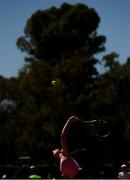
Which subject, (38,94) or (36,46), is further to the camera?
(36,46)

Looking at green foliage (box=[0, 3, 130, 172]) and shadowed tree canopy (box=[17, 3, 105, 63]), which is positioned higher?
shadowed tree canopy (box=[17, 3, 105, 63])

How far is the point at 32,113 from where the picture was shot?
5062 cm

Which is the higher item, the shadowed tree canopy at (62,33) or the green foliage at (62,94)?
the shadowed tree canopy at (62,33)

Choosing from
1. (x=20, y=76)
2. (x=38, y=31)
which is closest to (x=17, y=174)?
(x=20, y=76)

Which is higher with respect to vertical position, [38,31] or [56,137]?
[38,31]

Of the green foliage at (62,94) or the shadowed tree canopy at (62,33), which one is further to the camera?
the shadowed tree canopy at (62,33)

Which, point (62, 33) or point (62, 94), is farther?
point (62, 33)

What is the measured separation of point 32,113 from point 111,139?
653cm

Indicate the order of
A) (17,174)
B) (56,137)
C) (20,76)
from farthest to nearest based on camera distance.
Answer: (20,76), (56,137), (17,174)

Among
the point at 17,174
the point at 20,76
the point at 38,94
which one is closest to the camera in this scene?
the point at 17,174

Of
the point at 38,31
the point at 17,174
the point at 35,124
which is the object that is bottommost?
the point at 17,174

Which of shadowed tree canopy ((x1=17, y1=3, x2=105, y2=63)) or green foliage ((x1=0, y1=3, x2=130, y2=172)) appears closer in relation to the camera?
green foliage ((x1=0, y1=3, x2=130, y2=172))

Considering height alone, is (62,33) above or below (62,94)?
above

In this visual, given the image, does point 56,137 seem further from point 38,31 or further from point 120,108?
point 38,31
